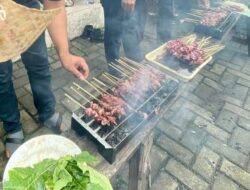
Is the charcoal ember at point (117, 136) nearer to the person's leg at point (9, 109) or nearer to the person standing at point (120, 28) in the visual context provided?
the person's leg at point (9, 109)

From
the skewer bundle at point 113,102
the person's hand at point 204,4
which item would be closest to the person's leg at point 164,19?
the person's hand at point 204,4

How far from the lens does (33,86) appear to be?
403 centimetres

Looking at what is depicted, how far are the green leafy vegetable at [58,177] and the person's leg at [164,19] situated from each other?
632cm

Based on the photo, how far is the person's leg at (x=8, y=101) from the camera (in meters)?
3.28

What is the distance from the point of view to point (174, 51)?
5.00 m

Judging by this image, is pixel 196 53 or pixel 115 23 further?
pixel 115 23

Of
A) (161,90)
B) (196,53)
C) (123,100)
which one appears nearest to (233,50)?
(196,53)

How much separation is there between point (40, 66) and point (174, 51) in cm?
256

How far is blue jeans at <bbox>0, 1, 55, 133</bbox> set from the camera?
3.40 m

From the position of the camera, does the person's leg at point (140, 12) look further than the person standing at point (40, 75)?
Yes

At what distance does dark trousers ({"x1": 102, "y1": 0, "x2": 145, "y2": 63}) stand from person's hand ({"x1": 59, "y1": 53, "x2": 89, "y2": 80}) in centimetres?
261

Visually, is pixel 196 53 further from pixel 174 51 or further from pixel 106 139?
pixel 106 139

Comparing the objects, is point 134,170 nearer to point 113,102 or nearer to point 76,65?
point 113,102

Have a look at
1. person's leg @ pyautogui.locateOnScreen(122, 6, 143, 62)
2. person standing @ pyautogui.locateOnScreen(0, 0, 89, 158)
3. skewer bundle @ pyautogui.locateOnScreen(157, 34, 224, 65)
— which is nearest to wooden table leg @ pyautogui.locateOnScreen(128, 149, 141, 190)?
person standing @ pyautogui.locateOnScreen(0, 0, 89, 158)
